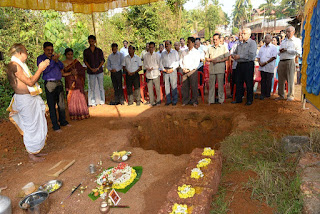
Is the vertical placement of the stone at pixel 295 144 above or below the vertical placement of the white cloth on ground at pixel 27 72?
below

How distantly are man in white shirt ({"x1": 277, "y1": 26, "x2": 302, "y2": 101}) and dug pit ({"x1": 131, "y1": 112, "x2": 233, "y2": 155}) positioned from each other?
209cm

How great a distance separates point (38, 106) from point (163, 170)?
256 centimetres

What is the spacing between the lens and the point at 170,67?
6.36 meters

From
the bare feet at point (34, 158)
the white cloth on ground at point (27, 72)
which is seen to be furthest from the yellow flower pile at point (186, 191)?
the white cloth on ground at point (27, 72)

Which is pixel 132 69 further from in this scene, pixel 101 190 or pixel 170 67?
pixel 101 190

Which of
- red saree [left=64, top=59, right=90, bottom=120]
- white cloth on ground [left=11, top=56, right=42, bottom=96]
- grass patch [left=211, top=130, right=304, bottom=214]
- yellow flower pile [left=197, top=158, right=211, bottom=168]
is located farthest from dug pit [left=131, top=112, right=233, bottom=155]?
yellow flower pile [left=197, top=158, right=211, bottom=168]

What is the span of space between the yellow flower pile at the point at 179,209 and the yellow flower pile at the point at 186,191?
15 cm

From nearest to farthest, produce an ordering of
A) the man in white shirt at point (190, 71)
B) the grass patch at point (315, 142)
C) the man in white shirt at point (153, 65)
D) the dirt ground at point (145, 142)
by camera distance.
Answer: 1. the dirt ground at point (145, 142)
2. the grass patch at point (315, 142)
3. the man in white shirt at point (190, 71)
4. the man in white shirt at point (153, 65)

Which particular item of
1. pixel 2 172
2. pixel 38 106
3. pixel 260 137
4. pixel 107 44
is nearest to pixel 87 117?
pixel 38 106

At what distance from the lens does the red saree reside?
5.82 metres

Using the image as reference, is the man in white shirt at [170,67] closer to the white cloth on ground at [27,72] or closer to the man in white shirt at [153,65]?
the man in white shirt at [153,65]

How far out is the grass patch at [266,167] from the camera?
7.84 feet

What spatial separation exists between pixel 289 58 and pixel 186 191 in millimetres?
5179

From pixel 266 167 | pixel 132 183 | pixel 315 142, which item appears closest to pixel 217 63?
pixel 315 142
